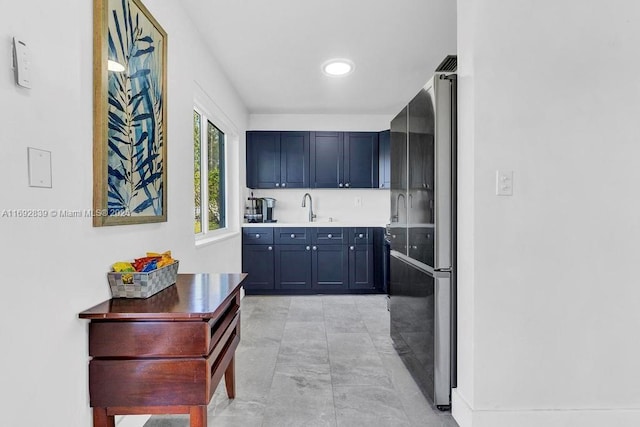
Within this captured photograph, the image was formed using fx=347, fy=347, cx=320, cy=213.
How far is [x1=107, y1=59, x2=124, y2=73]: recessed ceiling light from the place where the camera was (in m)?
1.46

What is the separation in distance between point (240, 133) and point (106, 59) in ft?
9.57

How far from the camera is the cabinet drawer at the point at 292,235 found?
4391 mm

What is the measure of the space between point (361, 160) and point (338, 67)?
167 cm

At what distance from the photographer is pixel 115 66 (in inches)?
59.2

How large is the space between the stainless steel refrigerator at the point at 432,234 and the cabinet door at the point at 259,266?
7.79ft

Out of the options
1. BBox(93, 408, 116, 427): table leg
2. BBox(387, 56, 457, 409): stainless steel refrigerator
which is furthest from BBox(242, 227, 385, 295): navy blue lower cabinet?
BBox(93, 408, 116, 427): table leg

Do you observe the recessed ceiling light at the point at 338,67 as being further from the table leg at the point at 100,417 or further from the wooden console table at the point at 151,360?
the table leg at the point at 100,417

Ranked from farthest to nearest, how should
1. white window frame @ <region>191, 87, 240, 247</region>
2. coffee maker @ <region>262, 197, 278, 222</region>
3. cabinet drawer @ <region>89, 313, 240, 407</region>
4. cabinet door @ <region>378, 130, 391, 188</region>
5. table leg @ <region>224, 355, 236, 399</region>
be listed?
1. coffee maker @ <region>262, 197, 278, 222</region>
2. cabinet door @ <region>378, 130, 391, 188</region>
3. white window frame @ <region>191, 87, 240, 247</region>
4. table leg @ <region>224, 355, 236, 399</region>
5. cabinet drawer @ <region>89, 313, 240, 407</region>

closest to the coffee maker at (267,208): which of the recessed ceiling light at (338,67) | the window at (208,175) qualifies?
the window at (208,175)

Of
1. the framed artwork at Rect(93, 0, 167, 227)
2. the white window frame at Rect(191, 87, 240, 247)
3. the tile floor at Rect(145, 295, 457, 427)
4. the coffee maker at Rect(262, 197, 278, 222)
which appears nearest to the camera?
the framed artwork at Rect(93, 0, 167, 227)
